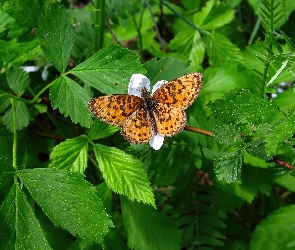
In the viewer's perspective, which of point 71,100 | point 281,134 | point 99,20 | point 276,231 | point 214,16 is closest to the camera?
point 281,134

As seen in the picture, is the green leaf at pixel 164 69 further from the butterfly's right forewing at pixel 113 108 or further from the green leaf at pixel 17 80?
the green leaf at pixel 17 80

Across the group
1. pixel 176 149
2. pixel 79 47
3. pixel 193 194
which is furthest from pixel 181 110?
pixel 79 47

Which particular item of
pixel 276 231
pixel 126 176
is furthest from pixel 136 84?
pixel 276 231

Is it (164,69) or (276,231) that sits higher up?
(164,69)

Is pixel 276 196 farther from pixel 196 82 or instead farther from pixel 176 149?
pixel 196 82

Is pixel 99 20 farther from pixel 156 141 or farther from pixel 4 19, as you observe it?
pixel 156 141

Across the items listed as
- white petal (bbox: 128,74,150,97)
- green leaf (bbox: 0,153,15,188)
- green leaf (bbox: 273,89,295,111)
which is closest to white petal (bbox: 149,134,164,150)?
white petal (bbox: 128,74,150,97)

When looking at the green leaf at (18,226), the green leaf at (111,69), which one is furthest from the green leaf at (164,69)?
the green leaf at (18,226)
